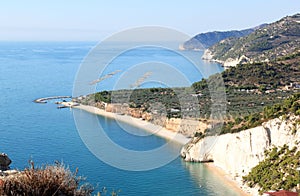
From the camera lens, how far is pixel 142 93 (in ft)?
97.6

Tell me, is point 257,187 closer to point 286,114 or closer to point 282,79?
point 286,114

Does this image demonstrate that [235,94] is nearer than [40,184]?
No

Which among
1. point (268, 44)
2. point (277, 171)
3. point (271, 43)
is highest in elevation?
point (271, 43)

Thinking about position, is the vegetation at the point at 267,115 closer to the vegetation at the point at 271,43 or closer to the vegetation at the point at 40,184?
the vegetation at the point at 40,184

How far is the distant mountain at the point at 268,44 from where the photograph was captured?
158 ft

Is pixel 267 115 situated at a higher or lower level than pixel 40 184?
lower

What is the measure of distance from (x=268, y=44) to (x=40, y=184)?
175 ft

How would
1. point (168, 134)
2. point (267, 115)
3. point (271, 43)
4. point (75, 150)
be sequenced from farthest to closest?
point (271, 43) → point (168, 134) → point (75, 150) → point (267, 115)

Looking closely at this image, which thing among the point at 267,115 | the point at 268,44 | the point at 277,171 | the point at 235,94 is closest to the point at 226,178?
the point at 277,171

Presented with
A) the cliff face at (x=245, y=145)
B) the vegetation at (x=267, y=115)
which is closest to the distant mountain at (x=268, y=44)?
the vegetation at (x=267, y=115)

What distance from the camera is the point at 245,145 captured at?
15.5 metres

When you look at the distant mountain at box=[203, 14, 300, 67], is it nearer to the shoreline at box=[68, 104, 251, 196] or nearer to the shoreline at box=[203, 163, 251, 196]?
the shoreline at box=[68, 104, 251, 196]

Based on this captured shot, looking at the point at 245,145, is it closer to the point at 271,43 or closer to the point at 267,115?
the point at 267,115

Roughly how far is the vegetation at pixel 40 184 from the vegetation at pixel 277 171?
31.8ft
